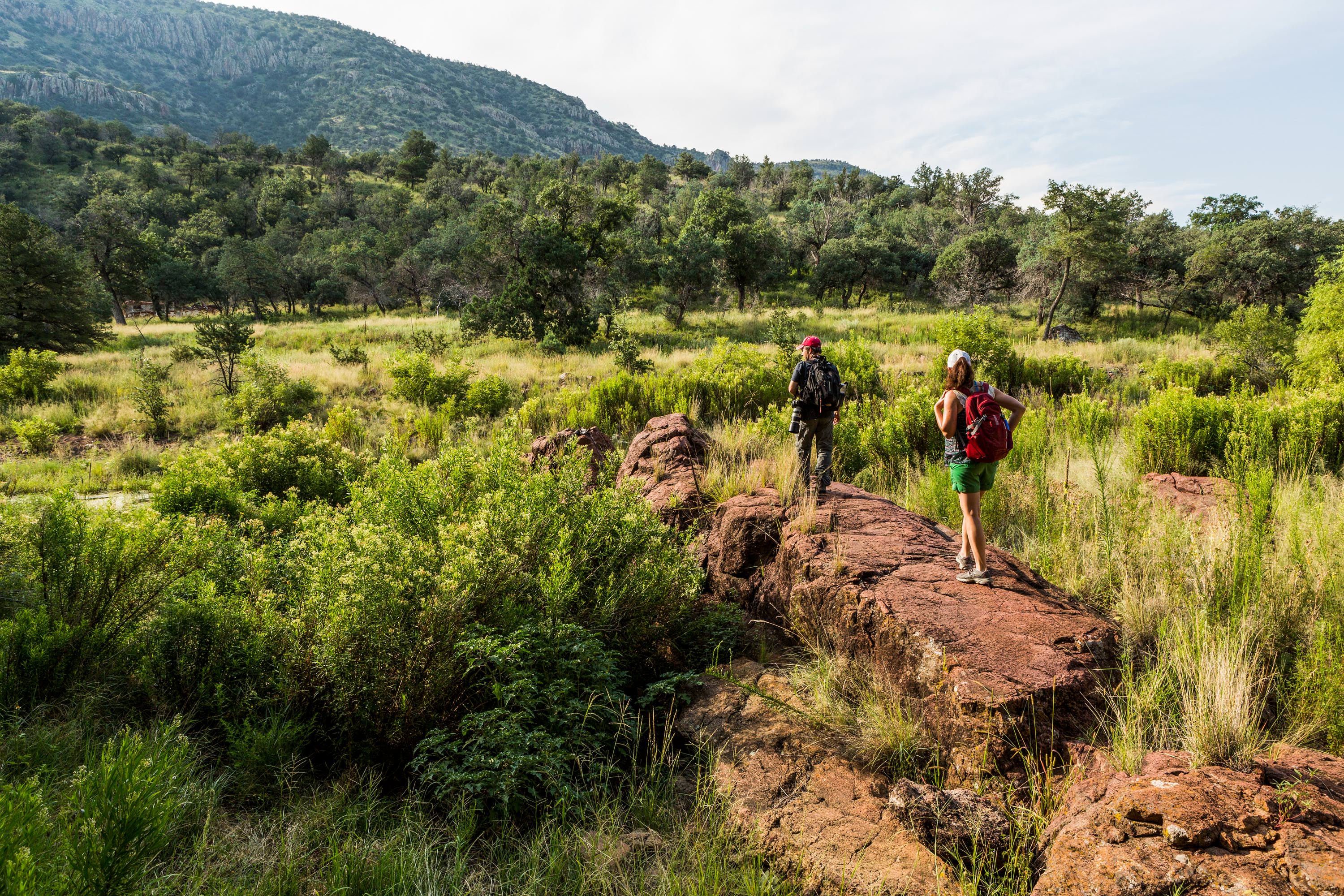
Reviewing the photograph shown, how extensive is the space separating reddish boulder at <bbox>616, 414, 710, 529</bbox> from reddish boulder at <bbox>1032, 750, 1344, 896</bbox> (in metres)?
4.01

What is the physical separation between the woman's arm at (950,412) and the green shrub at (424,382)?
10.6 m

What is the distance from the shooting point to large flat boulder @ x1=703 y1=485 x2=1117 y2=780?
294 centimetres

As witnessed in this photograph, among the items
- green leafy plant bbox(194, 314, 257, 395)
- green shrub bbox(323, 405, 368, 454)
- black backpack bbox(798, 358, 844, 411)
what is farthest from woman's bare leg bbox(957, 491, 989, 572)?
green leafy plant bbox(194, 314, 257, 395)

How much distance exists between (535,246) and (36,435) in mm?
15353

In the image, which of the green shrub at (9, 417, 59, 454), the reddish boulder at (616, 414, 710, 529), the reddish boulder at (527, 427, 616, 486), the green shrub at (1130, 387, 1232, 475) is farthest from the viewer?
the green shrub at (9, 417, 59, 454)

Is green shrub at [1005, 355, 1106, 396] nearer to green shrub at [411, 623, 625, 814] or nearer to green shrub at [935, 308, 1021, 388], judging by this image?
green shrub at [935, 308, 1021, 388]

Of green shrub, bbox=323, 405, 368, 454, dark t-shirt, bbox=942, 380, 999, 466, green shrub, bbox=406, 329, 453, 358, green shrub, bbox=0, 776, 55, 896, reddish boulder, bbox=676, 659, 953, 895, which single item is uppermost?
green shrub, bbox=406, 329, 453, 358

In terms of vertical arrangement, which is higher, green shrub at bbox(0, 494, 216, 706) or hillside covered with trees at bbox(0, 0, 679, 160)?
hillside covered with trees at bbox(0, 0, 679, 160)

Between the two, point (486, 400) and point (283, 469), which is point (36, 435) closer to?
point (283, 469)

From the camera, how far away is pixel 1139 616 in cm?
370

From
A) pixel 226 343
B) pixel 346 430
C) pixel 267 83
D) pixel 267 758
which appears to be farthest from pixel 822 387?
pixel 267 83

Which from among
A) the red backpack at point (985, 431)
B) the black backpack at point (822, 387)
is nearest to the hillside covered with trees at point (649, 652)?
the red backpack at point (985, 431)

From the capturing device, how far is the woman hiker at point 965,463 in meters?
4.07

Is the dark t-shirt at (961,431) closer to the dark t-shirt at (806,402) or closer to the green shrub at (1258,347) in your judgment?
the dark t-shirt at (806,402)
